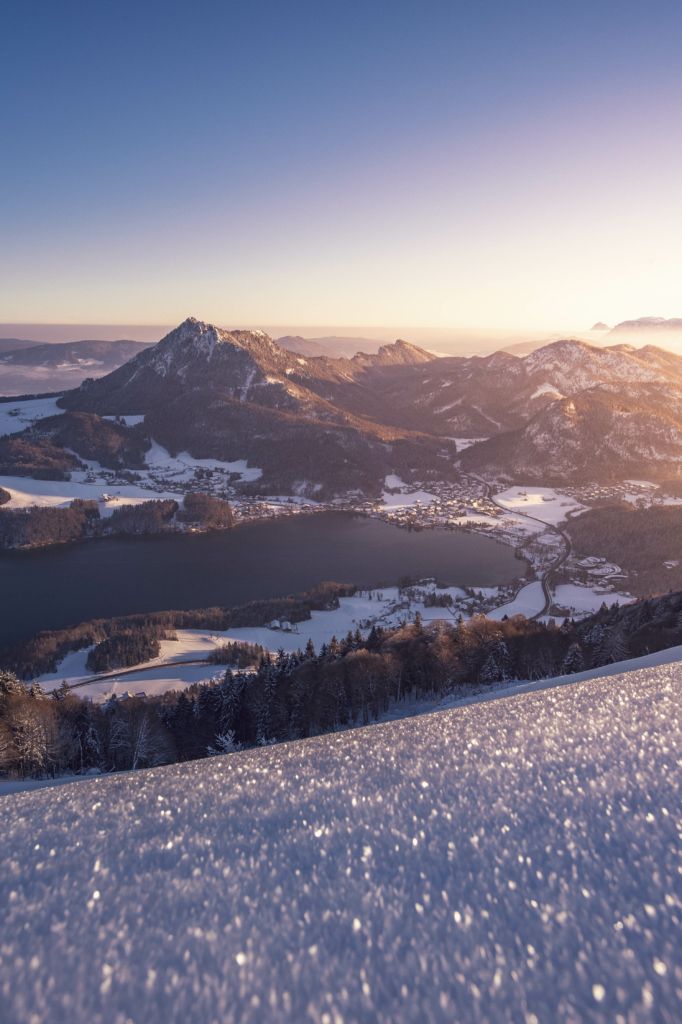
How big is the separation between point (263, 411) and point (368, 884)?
110787 millimetres

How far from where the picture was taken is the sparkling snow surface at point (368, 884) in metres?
1.27

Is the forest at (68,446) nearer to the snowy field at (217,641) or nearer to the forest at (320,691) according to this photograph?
the snowy field at (217,641)

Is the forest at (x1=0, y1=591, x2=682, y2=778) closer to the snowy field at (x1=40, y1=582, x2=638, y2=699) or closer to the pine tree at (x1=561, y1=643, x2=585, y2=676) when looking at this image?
the pine tree at (x1=561, y1=643, x2=585, y2=676)

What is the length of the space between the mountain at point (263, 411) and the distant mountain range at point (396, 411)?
0.37 metres

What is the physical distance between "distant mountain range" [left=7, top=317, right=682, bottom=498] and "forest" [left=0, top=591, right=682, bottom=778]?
6442cm

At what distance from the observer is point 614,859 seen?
5.70 ft

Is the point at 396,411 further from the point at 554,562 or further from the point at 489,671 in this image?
the point at 489,671

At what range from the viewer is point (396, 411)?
137750 millimetres

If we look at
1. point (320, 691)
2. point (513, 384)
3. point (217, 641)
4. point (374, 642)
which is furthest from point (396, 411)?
point (320, 691)

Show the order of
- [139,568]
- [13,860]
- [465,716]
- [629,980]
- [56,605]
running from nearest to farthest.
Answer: [629,980] → [13,860] → [465,716] → [56,605] → [139,568]

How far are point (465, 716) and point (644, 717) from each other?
1010 mm

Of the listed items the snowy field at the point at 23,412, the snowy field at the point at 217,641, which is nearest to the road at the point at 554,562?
the snowy field at the point at 217,641

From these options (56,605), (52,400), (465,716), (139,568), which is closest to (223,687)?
(465,716)

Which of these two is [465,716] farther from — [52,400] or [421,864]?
[52,400]
